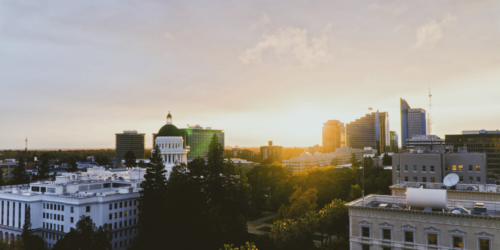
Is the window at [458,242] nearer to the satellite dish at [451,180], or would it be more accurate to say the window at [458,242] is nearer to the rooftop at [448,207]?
the rooftop at [448,207]

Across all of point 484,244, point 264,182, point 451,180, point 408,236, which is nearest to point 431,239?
point 408,236

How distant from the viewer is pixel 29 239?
68312 millimetres

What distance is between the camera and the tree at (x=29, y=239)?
67625 millimetres

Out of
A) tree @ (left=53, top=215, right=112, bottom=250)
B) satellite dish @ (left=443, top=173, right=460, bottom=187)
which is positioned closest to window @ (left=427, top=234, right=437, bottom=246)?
satellite dish @ (left=443, top=173, right=460, bottom=187)

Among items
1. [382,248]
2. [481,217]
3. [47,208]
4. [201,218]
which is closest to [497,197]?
[481,217]

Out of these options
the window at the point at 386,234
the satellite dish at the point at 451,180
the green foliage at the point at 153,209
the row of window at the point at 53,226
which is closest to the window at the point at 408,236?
the window at the point at 386,234

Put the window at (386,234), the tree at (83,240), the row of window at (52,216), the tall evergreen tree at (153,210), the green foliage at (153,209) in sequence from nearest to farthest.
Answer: the window at (386,234), the tree at (83,240), the tall evergreen tree at (153,210), the green foliage at (153,209), the row of window at (52,216)

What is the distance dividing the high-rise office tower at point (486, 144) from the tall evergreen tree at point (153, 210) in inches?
6139

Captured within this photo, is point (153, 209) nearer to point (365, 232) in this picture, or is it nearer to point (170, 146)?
point (365, 232)

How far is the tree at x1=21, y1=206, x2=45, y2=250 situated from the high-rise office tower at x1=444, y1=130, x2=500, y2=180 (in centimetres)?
17873

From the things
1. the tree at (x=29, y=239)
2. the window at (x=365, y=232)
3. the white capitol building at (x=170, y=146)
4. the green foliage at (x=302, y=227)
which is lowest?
the tree at (x=29, y=239)

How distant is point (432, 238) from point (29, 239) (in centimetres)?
7586

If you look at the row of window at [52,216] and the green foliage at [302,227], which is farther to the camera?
the row of window at [52,216]

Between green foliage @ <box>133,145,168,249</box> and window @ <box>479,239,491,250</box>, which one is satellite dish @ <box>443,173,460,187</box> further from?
green foliage @ <box>133,145,168,249</box>
